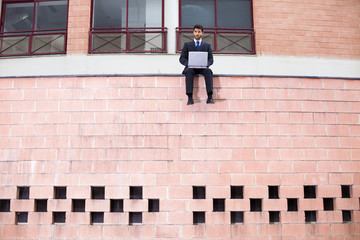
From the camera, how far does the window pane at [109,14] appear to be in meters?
8.84

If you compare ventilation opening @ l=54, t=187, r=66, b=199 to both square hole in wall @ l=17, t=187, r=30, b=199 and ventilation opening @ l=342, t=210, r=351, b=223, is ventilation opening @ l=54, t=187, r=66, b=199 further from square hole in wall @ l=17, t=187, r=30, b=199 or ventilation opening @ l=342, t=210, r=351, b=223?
ventilation opening @ l=342, t=210, r=351, b=223

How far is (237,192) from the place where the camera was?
6.12 m

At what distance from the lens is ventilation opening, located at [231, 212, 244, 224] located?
6016 mm

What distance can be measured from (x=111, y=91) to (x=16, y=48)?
184 inches

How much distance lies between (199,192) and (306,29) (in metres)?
5.79

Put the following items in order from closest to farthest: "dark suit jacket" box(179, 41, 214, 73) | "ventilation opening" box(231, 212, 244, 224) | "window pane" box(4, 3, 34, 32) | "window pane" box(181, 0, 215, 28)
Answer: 1. "ventilation opening" box(231, 212, 244, 224)
2. "dark suit jacket" box(179, 41, 214, 73)
3. "window pane" box(181, 0, 215, 28)
4. "window pane" box(4, 3, 34, 32)

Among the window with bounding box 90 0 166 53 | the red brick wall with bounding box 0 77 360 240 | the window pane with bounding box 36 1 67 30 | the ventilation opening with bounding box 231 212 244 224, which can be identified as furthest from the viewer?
the window pane with bounding box 36 1 67 30

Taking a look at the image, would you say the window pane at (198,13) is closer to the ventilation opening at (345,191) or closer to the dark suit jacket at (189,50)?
the dark suit jacket at (189,50)

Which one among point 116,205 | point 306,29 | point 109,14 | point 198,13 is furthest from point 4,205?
point 306,29

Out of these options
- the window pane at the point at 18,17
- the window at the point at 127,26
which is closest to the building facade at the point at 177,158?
the window at the point at 127,26

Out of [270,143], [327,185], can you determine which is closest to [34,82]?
[270,143]

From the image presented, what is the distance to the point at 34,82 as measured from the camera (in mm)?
6535

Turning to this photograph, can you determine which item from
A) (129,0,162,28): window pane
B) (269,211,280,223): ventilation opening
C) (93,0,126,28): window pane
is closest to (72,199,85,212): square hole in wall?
(269,211,280,223): ventilation opening

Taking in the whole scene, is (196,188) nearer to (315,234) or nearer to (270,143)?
(270,143)
